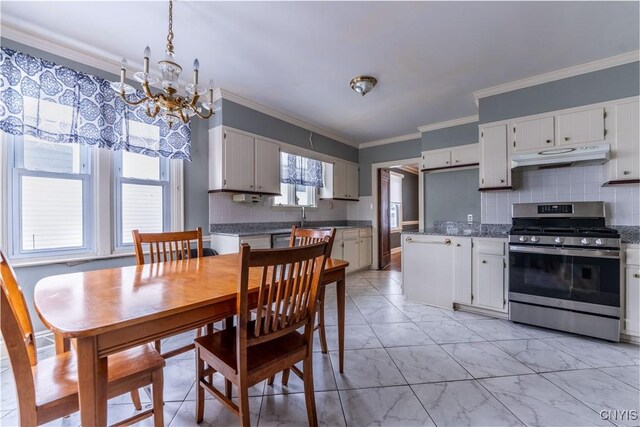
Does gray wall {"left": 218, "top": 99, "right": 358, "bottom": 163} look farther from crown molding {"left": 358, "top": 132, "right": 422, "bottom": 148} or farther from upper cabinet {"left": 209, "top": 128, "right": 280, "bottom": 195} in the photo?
crown molding {"left": 358, "top": 132, "right": 422, "bottom": 148}

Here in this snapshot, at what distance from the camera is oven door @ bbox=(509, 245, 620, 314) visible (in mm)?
2385

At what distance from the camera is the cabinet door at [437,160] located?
13.8 ft

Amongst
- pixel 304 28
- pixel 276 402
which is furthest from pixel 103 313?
pixel 304 28

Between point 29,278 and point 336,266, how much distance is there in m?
2.59

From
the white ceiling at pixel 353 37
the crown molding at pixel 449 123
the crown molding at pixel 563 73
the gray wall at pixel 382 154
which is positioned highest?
the white ceiling at pixel 353 37

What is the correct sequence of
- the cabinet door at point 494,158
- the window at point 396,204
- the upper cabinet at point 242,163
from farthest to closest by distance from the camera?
the window at point 396,204, the upper cabinet at point 242,163, the cabinet door at point 494,158

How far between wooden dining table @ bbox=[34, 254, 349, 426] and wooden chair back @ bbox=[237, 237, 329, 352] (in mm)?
124

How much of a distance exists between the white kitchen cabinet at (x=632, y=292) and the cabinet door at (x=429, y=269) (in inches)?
54.8

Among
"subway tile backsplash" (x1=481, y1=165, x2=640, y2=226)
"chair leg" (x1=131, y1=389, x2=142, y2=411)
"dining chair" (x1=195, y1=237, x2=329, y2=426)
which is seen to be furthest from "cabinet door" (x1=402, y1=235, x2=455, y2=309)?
"chair leg" (x1=131, y1=389, x2=142, y2=411)

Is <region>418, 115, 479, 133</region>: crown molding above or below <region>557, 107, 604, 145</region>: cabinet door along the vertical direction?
above

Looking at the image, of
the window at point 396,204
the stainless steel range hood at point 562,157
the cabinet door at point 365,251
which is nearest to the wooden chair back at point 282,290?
the stainless steel range hood at point 562,157

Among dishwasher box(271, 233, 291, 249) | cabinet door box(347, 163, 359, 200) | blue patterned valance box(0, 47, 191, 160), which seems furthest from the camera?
cabinet door box(347, 163, 359, 200)

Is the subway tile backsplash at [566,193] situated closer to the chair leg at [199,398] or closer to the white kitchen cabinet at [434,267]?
the white kitchen cabinet at [434,267]

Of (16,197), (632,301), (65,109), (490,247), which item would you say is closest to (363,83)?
(490,247)
